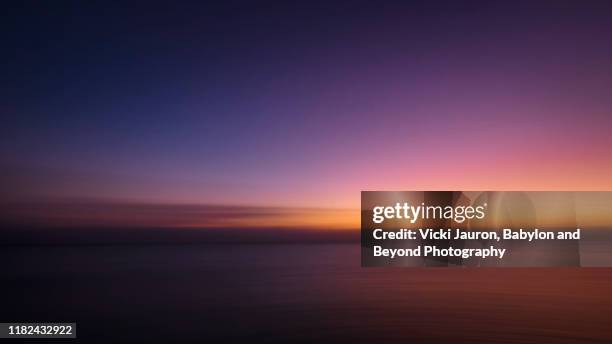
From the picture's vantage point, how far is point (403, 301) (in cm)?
1825

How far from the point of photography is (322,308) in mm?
16531

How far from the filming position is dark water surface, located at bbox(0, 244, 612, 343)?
12.4 meters

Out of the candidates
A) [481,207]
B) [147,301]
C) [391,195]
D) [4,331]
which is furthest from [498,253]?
[4,331]

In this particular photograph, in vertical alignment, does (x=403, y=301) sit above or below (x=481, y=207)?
below

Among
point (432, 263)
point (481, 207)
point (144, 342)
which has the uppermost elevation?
point (481, 207)

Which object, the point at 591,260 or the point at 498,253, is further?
the point at 591,260

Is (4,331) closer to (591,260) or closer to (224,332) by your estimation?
(224,332)

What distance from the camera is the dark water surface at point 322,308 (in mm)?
12445

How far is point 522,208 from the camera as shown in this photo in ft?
55.6

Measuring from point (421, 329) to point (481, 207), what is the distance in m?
5.58

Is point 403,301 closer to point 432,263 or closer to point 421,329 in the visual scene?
point 432,263

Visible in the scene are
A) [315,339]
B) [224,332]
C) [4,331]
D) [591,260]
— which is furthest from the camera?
[591,260]

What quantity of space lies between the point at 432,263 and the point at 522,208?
4.26 metres

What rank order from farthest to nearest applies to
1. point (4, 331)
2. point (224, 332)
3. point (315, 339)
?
point (224, 332)
point (315, 339)
point (4, 331)
